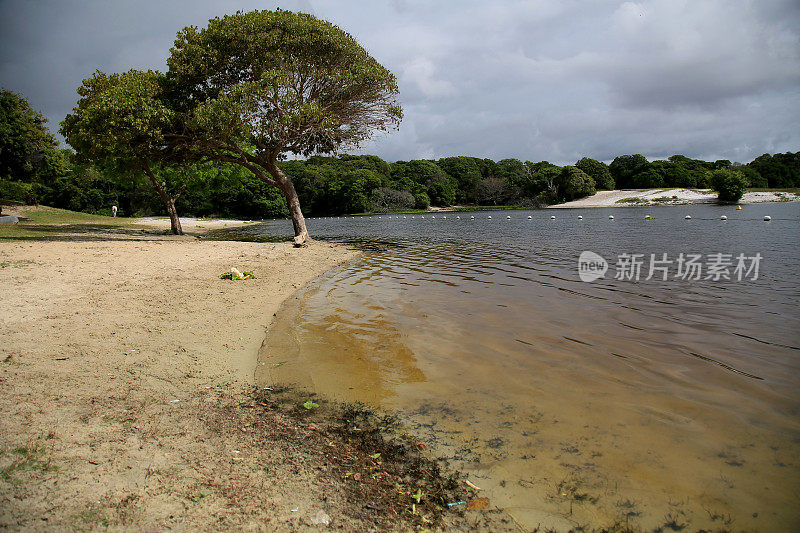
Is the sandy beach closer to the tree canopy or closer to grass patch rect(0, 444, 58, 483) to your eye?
grass patch rect(0, 444, 58, 483)

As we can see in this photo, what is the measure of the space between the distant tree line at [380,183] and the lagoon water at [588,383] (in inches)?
1024

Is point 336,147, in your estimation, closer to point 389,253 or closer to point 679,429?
point 389,253

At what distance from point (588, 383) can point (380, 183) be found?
9539 cm

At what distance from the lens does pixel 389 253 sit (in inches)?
758

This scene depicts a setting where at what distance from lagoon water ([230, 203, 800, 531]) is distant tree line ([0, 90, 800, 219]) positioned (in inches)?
1024

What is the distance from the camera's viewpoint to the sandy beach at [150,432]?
253 cm

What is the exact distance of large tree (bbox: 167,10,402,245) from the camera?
58.0ft

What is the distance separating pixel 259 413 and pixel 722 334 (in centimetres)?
720

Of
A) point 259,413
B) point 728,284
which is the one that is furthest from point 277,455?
point 728,284
